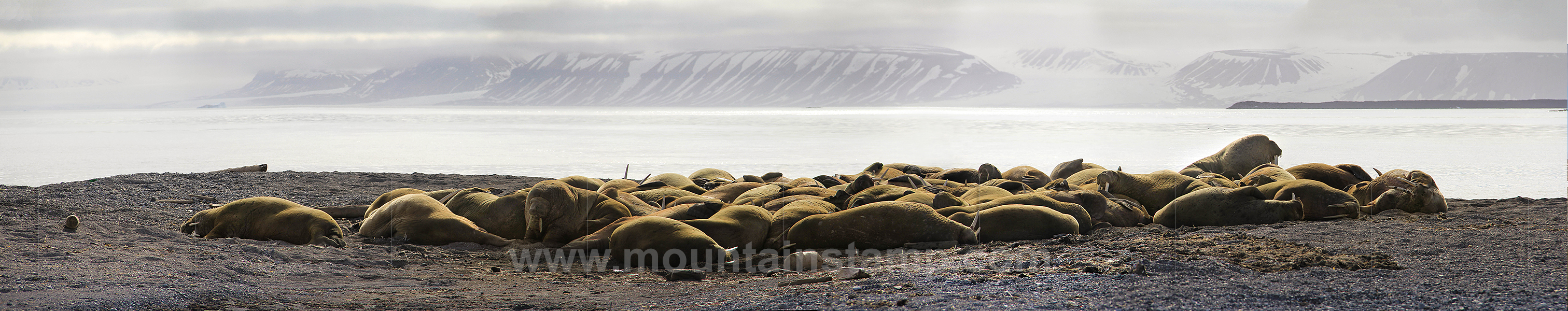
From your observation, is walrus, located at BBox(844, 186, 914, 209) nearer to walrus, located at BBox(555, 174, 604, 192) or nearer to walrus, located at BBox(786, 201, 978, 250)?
walrus, located at BBox(786, 201, 978, 250)

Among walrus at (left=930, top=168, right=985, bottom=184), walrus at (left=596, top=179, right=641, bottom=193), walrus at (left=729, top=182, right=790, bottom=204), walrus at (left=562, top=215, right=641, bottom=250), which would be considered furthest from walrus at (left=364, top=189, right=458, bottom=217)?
walrus at (left=930, top=168, right=985, bottom=184)

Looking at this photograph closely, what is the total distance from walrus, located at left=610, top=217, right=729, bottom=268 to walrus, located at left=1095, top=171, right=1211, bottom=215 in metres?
4.74

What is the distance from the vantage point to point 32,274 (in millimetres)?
5004

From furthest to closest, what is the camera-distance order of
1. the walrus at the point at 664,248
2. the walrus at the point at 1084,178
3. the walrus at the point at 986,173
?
the walrus at the point at 986,173, the walrus at the point at 1084,178, the walrus at the point at 664,248

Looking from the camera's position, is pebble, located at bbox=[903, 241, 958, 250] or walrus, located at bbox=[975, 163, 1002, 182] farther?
walrus, located at bbox=[975, 163, 1002, 182]

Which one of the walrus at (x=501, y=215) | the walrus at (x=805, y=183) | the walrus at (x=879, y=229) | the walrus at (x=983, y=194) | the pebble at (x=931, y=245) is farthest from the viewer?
the walrus at (x=805, y=183)

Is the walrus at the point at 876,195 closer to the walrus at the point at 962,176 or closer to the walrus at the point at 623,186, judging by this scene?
the walrus at the point at 623,186

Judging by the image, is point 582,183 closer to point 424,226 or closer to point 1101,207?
point 424,226

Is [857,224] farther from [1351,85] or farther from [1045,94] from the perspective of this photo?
[1351,85]

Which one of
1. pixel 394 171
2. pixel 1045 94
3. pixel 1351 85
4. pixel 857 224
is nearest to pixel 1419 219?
pixel 857 224

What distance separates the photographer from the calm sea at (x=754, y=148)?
18.0 meters

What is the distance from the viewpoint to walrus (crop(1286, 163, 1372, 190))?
10555 mm

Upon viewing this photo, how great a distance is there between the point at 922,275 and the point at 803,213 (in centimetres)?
241

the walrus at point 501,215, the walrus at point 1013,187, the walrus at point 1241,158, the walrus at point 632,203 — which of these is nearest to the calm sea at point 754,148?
the walrus at point 1241,158
